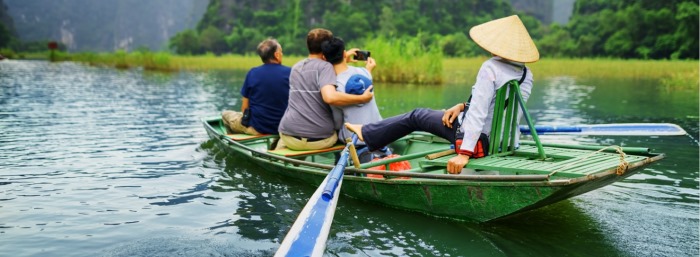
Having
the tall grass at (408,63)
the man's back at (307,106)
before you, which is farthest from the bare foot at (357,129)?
the tall grass at (408,63)

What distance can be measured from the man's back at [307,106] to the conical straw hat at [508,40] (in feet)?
5.43

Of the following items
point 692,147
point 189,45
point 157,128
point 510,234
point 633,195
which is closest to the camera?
point 510,234

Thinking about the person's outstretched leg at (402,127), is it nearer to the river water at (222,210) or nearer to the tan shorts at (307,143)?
the river water at (222,210)

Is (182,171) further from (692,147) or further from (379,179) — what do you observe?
(692,147)

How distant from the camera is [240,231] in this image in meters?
4.70

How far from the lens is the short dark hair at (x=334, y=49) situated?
567cm

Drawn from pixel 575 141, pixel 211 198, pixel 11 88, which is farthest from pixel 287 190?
pixel 11 88

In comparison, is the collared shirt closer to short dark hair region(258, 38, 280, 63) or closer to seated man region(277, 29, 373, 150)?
seated man region(277, 29, 373, 150)

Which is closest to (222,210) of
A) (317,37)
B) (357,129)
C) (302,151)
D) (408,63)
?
(302,151)

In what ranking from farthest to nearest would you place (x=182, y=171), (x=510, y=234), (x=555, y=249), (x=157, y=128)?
(x=157, y=128), (x=182, y=171), (x=510, y=234), (x=555, y=249)

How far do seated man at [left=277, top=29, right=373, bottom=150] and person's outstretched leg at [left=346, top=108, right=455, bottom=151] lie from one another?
43 cm

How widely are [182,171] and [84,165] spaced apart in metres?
1.12

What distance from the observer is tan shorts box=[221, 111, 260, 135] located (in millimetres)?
7192

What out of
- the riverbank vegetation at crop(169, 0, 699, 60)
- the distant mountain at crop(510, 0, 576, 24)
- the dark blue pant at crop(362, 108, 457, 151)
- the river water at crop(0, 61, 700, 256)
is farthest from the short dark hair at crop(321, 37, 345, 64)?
the distant mountain at crop(510, 0, 576, 24)
